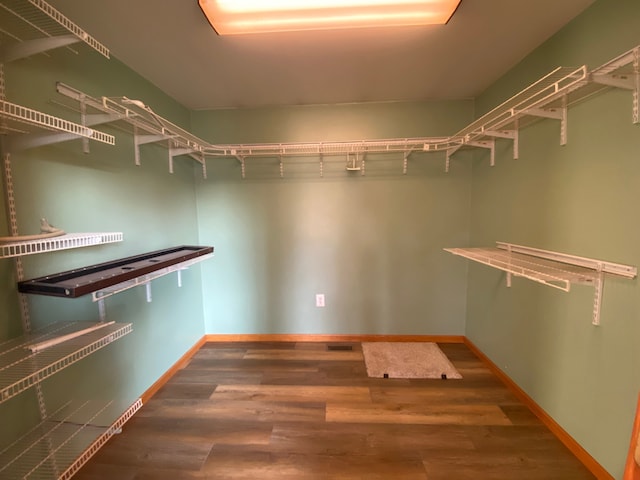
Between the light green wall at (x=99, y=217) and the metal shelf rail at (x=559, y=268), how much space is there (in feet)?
7.53

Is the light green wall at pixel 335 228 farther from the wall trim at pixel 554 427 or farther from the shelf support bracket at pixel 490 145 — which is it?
the wall trim at pixel 554 427

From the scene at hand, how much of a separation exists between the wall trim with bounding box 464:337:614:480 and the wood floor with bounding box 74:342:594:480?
4 centimetres

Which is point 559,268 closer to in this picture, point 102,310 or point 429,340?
point 429,340

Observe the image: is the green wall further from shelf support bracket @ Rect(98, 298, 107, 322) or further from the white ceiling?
the white ceiling

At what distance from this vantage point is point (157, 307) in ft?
6.77

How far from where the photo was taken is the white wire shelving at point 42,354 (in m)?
0.91

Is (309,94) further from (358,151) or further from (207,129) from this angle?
(207,129)

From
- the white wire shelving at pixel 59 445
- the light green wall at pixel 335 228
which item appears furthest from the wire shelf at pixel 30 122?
the light green wall at pixel 335 228

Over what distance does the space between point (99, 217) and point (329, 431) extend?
73.7 inches

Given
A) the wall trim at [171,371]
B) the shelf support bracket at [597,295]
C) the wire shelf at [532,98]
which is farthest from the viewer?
the wall trim at [171,371]

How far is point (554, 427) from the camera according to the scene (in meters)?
1.59

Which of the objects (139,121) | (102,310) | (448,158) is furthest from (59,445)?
(448,158)

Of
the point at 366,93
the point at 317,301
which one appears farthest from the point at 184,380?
the point at 366,93

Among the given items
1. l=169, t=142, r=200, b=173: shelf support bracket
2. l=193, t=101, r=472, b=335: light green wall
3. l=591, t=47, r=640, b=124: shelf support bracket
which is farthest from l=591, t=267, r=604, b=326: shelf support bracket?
l=169, t=142, r=200, b=173: shelf support bracket
